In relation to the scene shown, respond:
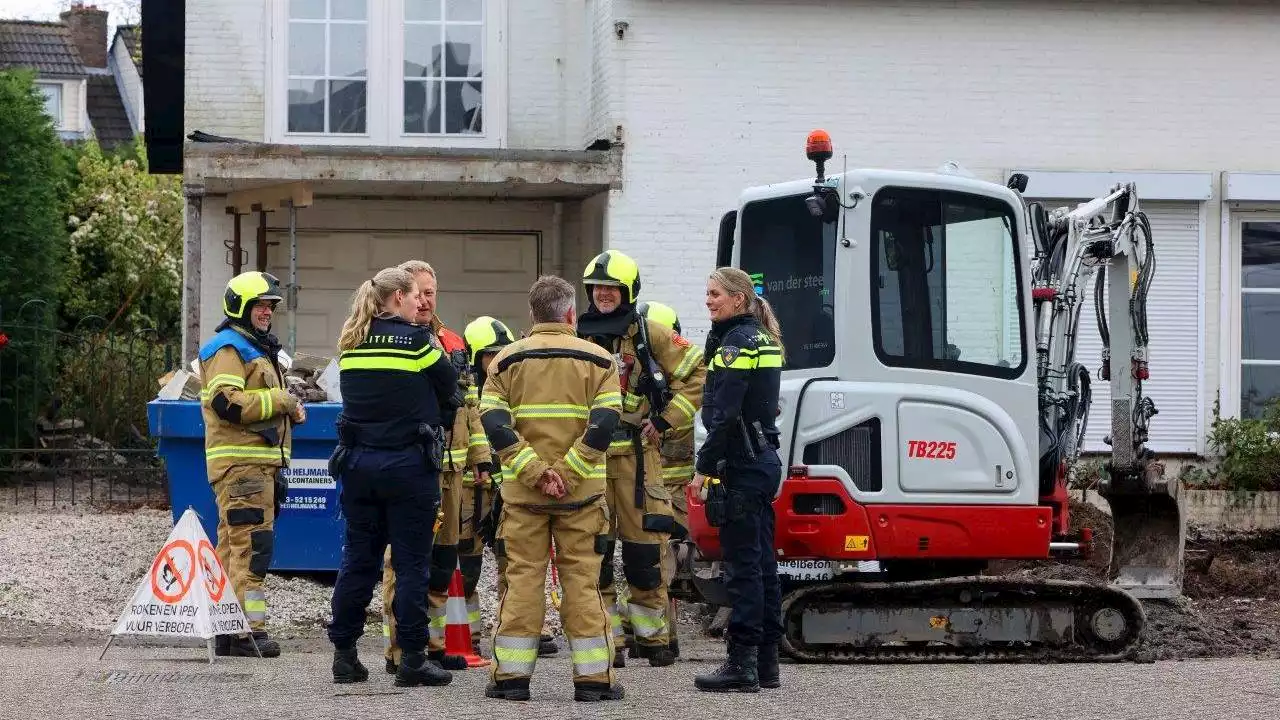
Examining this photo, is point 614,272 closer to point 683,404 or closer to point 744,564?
point 683,404

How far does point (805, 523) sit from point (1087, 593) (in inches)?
65.8

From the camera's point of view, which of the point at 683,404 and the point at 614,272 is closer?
the point at 614,272

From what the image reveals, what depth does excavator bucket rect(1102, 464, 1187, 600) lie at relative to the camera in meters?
11.3

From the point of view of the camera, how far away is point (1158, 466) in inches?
448

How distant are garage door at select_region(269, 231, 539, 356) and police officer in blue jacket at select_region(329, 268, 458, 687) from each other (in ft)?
26.9

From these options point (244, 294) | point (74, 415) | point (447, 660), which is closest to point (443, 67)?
point (74, 415)

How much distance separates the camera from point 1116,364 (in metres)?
11.2

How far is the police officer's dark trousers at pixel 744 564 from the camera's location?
27.9 ft

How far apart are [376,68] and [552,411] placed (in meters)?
8.67

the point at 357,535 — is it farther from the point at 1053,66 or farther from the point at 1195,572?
the point at 1053,66

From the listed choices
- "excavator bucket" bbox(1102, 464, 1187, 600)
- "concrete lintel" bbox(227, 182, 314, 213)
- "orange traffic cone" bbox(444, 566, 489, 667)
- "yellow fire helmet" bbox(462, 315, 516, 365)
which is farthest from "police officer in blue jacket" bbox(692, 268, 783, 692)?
"concrete lintel" bbox(227, 182, 314, 213)

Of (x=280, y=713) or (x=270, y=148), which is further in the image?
(x=270, y=148)

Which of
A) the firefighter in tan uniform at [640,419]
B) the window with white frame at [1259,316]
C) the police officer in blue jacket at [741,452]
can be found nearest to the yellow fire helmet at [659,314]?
the firefighter in tan uniform at [640,419]

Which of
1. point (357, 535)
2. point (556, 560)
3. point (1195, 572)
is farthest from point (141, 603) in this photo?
point (1195, 572)
